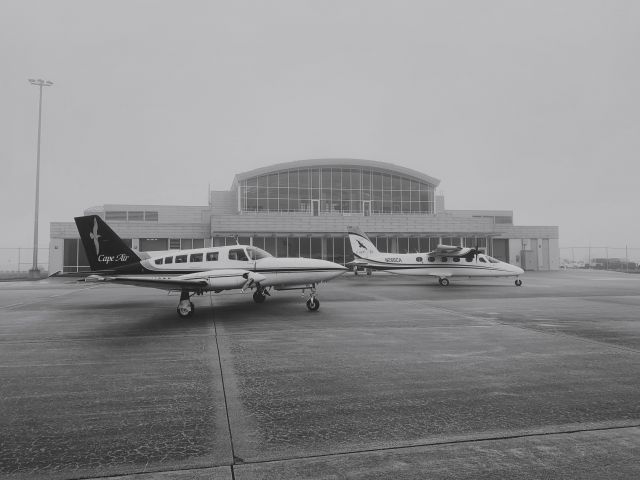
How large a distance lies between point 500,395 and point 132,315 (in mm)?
12462

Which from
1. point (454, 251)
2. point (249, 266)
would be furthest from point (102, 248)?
point (454, 251)

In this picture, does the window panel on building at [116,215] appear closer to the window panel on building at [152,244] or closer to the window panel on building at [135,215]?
the window panel on building at [135,215]

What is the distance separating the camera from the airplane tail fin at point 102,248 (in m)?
15.7

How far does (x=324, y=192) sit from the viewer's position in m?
54.4

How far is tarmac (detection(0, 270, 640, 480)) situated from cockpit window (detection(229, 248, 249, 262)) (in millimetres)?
4692

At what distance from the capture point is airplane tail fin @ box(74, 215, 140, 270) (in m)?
15.7

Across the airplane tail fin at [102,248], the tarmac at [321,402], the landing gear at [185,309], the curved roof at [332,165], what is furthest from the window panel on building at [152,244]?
the tarmac at [321,402]

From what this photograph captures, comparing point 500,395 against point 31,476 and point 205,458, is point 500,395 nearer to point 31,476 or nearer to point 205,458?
point 205,458

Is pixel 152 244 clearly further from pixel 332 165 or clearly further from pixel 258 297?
pixel 258 297

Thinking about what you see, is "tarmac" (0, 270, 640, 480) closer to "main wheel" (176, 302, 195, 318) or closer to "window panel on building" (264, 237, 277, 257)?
"main wheel" (176, 302, 195, 318)

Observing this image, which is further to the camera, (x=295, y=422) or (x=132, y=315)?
(x=132, y=315)

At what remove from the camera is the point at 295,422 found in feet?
14.9

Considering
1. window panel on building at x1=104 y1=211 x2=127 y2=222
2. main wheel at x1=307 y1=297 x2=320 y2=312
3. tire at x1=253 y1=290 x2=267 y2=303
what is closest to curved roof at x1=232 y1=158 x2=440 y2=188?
window panel on building at x1=104 y1=211 x2=127 y2=222

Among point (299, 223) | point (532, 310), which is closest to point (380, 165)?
point (299, 223)
